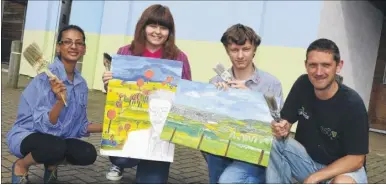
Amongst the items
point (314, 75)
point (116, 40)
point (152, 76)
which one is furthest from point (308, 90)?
point (116, 40)

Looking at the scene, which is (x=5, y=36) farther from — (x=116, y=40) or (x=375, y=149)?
(x=375, y=149)

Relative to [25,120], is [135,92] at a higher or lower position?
higher

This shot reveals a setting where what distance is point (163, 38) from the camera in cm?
282

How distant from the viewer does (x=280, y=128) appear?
2.40m

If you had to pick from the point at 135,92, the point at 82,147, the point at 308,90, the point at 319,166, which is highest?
the point at 308,90

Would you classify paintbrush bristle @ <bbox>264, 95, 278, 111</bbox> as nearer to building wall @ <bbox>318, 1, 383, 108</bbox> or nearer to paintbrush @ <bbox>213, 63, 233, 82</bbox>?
paintbrush @ <bbox>213, 63, 233, 82</bbox>

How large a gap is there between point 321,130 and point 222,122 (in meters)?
0.62

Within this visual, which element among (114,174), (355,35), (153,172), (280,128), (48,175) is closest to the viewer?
(280,128)

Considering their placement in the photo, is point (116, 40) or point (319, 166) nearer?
point (319, 166)

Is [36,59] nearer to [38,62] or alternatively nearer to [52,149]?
[38,62]

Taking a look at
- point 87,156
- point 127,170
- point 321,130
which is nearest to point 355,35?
point 127,170

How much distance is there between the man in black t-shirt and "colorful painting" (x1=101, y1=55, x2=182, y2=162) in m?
0.75

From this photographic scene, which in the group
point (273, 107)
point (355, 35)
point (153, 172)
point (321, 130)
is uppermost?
point (355, 35)

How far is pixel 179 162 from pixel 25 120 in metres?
1.91
